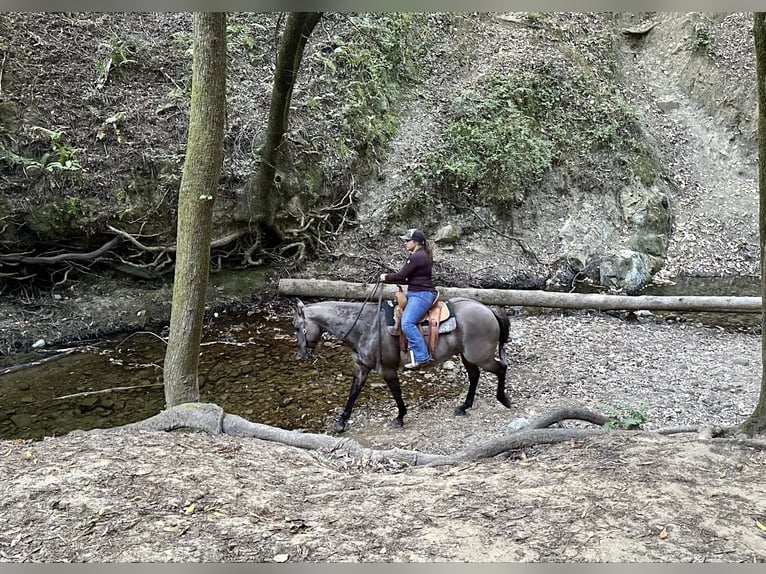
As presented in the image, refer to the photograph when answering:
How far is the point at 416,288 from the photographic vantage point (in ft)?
25.8

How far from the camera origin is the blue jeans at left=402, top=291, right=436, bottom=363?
311 inches

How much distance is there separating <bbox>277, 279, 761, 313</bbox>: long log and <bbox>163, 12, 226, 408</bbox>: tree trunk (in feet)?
18.9

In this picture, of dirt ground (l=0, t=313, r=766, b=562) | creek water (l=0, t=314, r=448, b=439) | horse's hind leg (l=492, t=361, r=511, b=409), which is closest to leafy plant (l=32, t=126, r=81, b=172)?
creek water (l=0, t=314, r=448, b=439)

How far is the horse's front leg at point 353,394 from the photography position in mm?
8023

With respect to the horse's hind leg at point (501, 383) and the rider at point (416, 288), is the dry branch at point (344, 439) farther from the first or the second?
the rider at point (416, 288)

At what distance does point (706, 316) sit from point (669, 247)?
432 centimetres

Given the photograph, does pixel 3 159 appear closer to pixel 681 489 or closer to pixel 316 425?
pixel 316 425

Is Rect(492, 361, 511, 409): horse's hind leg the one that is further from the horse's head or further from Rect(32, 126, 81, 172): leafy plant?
Rect(32, 126, 81, 172): leafy plant

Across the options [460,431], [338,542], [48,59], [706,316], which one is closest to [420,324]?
[460,431]

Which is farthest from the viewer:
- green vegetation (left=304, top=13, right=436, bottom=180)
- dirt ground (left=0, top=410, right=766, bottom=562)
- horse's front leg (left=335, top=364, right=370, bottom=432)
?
green vegetation (left=304, top=13, right=436, bottom=180)

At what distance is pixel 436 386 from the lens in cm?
945

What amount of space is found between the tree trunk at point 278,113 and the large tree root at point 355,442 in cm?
714

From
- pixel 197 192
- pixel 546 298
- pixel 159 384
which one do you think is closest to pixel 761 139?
pixel 197 192

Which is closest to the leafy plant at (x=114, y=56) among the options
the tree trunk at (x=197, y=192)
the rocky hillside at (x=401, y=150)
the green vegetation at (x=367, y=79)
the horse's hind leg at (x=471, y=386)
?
the rocky hillside at (x=401, y=150)
